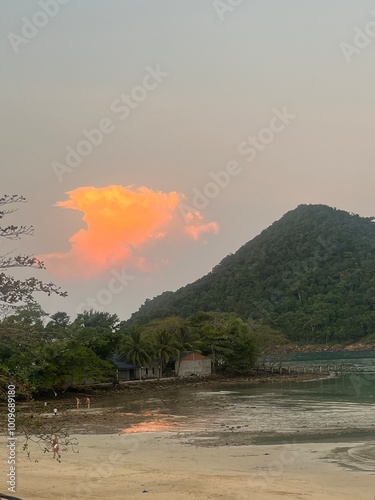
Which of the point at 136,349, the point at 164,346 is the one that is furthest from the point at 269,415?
the point at 164,346

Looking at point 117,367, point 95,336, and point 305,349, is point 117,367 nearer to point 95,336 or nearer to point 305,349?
point 95,336

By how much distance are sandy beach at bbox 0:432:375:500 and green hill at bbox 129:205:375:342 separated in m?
104

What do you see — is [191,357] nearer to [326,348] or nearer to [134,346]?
[134,346]

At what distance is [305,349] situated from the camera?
138750 millimetres

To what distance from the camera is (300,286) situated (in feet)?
472

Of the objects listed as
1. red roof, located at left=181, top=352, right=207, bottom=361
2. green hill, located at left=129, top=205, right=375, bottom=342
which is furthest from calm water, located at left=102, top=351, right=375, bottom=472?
green hill, located at left=129, top=205, right=375, bottom=342

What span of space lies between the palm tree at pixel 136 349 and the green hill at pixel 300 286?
2412 inches

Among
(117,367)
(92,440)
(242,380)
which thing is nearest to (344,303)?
(242,380)

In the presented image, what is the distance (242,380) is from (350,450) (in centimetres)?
4827

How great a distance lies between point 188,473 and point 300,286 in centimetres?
12846

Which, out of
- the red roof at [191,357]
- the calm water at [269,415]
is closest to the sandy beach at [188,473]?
the calm water at [269,415]

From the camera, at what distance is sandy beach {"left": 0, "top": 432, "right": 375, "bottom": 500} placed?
1489cm

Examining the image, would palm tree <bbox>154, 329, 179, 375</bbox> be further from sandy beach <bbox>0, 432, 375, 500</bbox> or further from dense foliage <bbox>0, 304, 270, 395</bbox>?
sandy beach <bbox>0, 432, 375, 500</bbox>

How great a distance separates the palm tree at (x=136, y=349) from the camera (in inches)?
2511
